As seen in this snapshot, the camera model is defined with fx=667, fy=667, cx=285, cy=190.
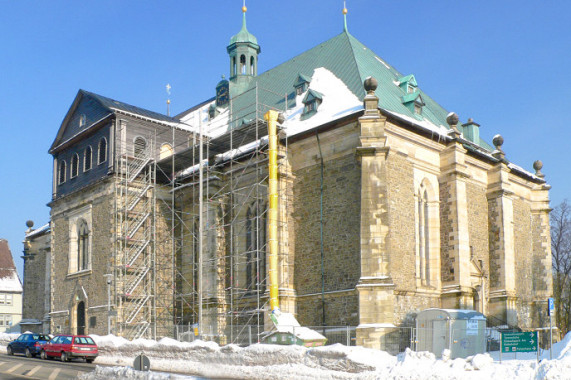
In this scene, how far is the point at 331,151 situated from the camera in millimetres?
29422

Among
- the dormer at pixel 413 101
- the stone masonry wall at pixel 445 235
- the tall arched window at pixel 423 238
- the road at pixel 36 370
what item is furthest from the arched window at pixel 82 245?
the stone masonry wall at pixel 445 235

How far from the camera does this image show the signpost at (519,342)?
1827 centimetres

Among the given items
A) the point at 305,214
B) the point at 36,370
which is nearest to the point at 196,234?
the point at 305,214

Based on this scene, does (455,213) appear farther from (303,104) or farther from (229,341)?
(229,341)

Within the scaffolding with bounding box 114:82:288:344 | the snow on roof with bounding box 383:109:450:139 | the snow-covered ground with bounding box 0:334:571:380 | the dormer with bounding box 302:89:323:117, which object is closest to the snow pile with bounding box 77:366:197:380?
the snow-covered ground with bounding box 0:334:571:380

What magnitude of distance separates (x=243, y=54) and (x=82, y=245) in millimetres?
17127

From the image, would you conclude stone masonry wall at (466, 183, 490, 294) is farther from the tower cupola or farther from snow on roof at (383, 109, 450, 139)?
the tower cupola

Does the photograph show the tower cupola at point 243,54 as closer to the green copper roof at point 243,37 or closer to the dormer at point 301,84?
the green copper roof at point 243,37

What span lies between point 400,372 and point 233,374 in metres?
6.76

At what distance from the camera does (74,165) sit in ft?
132

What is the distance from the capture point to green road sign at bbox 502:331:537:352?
60.0ft

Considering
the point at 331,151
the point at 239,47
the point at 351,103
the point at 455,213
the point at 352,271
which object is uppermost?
the point at 239,47

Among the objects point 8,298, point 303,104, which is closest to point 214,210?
point 303,104

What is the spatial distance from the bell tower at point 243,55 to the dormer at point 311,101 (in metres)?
12.8
